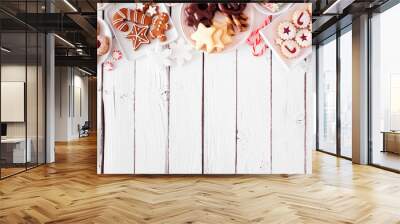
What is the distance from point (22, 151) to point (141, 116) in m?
2.46

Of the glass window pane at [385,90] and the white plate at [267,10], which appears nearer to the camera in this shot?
the white plate at [267,10]

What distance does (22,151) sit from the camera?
245 inches

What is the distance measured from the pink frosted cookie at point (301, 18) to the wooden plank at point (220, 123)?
1277 mm

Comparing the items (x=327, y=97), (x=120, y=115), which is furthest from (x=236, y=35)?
(x=327, y=97)

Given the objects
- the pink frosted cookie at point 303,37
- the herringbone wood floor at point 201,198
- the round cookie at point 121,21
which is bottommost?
the herringbone wood floor at point 201,198

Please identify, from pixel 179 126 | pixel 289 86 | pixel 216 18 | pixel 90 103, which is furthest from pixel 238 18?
pixel 90 103

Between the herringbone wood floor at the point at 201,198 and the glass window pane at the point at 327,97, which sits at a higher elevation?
the glass window pane at the point at 327,97

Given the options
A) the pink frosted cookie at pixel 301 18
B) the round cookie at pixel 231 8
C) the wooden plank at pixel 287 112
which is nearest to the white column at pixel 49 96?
the round cookie at pixel 231 8

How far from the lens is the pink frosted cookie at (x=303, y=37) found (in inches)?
210

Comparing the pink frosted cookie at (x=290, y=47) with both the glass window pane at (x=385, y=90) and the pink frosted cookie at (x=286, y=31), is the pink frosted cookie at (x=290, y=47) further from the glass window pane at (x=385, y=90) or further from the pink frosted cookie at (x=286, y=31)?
the glass window pane at (x=385, y=90)

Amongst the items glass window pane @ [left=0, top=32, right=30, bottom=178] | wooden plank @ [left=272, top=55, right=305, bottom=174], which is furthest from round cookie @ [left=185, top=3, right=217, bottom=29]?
glass window pane @ [left=0, top=32, right=30, bottom=178]

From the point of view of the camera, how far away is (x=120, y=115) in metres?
5.35

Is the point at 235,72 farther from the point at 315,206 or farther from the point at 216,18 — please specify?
the point at 315,206

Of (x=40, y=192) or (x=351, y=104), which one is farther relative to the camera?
(x=351, y=104)
